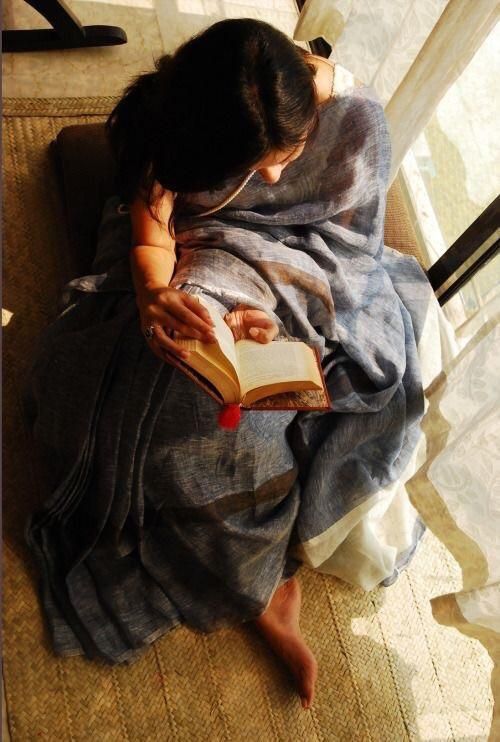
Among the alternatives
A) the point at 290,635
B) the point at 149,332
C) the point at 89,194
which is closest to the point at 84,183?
the point at 89,194

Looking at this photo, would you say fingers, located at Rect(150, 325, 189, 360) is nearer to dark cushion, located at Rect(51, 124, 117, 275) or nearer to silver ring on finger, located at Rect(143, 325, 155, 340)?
silver ring on finger, located at Rect(143, 325, 155, 340)

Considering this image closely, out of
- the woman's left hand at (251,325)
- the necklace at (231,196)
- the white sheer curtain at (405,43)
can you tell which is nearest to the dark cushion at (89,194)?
the white sheer curtain at (405,43)

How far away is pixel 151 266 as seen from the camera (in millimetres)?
1072

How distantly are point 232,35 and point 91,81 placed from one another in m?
1.02

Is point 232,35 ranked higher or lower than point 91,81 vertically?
higher

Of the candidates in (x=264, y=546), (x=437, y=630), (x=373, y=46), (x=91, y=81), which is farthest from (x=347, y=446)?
(x=91, y=81)

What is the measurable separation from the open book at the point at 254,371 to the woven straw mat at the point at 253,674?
419mm

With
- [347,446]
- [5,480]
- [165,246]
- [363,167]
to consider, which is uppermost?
[363,167]

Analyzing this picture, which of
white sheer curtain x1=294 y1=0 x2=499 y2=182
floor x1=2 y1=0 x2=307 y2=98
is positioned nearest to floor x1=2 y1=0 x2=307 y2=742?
floor x1=2 y1=0 x2=307 y2=98

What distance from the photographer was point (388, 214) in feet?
4.75

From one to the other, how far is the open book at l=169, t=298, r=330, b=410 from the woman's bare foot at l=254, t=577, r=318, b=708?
0.39m

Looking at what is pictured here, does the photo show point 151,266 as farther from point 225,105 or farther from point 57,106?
point 57,106

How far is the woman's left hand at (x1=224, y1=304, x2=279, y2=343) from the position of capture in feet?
3.24

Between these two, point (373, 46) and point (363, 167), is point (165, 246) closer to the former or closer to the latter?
point (363, 167)
